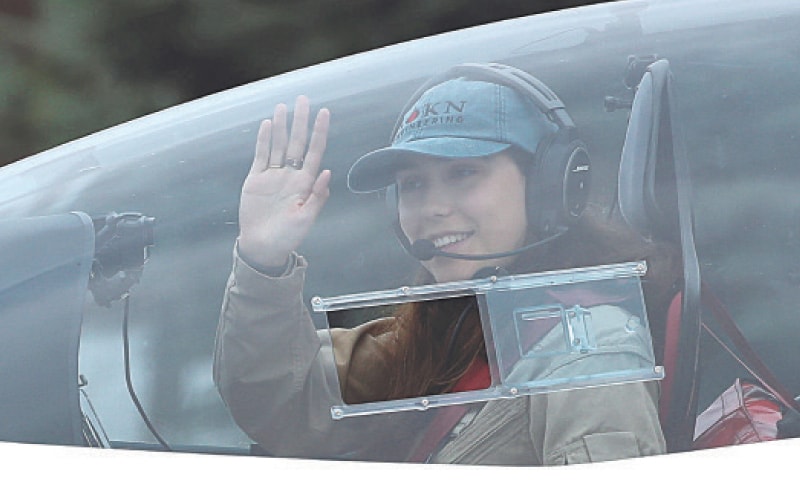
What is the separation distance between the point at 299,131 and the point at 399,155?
0.46ft

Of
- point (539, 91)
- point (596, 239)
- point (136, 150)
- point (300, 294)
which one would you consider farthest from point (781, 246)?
point (136, 150)

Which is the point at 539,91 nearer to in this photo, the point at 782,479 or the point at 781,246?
the point at 781,246

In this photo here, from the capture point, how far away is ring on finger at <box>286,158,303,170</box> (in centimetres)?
126

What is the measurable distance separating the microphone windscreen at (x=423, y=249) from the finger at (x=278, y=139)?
0.19 meters

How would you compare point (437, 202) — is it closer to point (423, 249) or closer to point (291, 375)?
point (423, 249)

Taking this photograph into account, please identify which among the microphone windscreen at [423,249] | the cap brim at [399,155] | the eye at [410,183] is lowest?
the microphone windscreen at [423,249]

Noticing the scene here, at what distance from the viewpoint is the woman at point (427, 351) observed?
1.18 meters

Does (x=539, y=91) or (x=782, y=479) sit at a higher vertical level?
(x=539, y=91)

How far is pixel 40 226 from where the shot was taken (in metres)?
1.36

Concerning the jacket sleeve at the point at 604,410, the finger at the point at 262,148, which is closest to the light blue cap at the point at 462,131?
the finger at the point at 262,148

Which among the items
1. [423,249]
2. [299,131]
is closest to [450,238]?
[423,249]

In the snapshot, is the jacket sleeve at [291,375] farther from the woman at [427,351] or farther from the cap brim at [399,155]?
the cap brim at [399,155]

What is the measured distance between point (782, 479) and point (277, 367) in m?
0.52

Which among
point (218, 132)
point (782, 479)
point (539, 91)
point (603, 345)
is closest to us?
point (782, 479)
